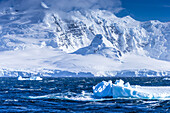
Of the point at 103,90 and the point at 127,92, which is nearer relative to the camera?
the point at 127,92

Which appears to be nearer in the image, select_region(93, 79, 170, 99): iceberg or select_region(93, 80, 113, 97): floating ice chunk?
select_region(93, 79, 170, 99): iceberg

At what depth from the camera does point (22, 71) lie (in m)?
174

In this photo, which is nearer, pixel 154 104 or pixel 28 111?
pixel 28 111

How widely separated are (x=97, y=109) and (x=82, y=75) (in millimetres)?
149141

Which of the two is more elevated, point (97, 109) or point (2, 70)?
point (2, 70)

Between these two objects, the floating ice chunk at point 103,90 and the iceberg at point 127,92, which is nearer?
the iceberg at point 127,92

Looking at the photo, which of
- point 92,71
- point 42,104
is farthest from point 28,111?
point 92,71

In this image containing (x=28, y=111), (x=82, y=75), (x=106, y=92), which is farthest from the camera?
(x=82, y=75)

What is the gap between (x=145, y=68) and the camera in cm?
19300

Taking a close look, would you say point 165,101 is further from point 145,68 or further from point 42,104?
point 145,68

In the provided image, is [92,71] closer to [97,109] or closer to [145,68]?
[145,68]

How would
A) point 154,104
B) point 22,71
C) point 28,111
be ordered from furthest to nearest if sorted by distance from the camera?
1. point 22,71
2. point 154,104
3. point 28,111

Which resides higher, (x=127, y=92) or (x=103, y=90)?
(x=103, y=90)

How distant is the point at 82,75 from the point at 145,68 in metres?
38.7
